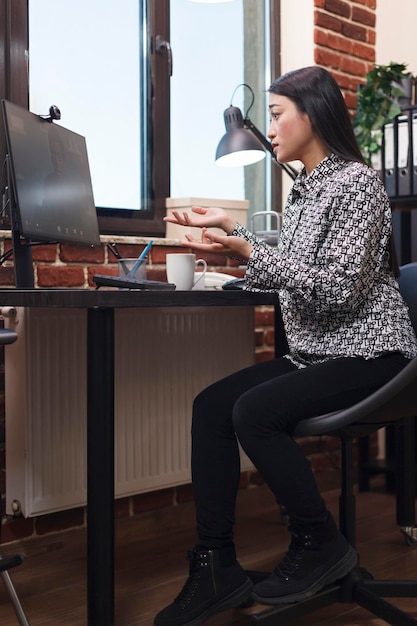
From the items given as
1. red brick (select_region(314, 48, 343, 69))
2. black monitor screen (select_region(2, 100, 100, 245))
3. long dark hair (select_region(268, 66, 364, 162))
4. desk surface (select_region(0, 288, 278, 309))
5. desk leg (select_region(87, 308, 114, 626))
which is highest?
red brick (select_region(314, 48, 343, 69))

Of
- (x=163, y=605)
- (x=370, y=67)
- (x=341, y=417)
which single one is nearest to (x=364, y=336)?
(x=341, y=417)

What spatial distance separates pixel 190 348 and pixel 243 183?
844 millimetres

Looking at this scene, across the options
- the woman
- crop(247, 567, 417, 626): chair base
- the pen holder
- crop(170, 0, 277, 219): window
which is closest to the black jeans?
the woman

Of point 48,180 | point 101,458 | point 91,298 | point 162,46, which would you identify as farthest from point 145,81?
point 101,458

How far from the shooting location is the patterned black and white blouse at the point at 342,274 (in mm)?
1814

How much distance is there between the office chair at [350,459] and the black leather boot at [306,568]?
39 mm

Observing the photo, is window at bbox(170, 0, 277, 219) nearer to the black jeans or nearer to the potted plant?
the potted plant

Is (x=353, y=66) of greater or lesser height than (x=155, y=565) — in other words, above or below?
above

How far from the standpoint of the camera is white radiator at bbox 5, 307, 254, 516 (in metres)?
2.29

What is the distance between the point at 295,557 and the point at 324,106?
101 cm

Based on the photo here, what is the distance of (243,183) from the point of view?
3242 mm

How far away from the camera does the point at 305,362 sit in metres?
2.02

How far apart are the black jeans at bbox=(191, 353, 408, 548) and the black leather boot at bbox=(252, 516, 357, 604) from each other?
3cm

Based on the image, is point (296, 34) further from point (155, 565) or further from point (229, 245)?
point (155, 565)
